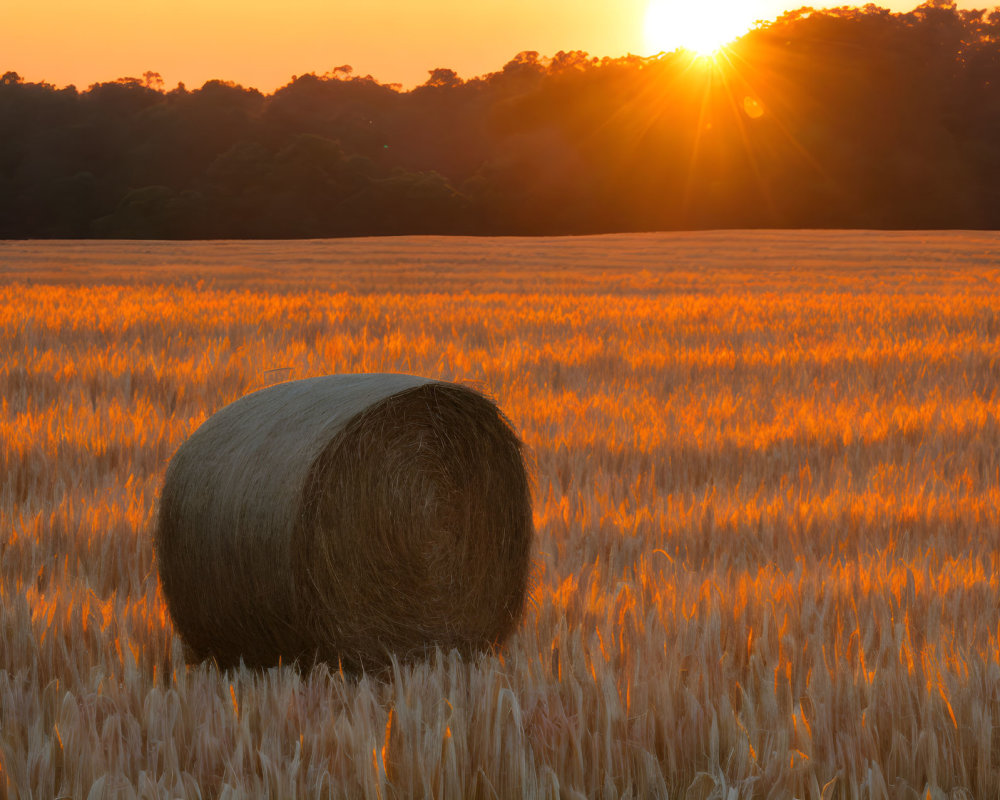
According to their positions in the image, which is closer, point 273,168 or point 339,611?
point 339,611

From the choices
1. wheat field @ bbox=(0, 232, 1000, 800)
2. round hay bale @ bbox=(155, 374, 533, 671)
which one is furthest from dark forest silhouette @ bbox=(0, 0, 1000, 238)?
round hay bale @ bbox=(155, 374, 533, 671)

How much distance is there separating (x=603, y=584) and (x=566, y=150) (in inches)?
3254

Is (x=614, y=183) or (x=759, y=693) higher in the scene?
(x=614, y=183)

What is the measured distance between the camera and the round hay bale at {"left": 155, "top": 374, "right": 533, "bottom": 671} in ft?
10.8

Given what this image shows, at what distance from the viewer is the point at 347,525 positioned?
11.2 feet

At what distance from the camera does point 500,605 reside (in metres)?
3.78

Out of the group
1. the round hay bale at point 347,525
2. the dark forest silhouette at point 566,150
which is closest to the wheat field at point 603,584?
the round hay bale at point 347,525

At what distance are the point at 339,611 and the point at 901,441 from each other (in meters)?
4.84

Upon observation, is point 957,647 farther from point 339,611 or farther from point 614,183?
point 614,183

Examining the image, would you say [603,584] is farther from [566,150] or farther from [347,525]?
[566,150]

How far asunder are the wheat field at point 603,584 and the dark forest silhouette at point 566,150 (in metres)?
63.2

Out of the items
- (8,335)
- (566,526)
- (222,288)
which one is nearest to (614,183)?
(222,288)

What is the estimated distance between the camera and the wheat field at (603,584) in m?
2.54

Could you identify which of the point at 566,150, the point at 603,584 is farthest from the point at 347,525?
the point at 566,150
